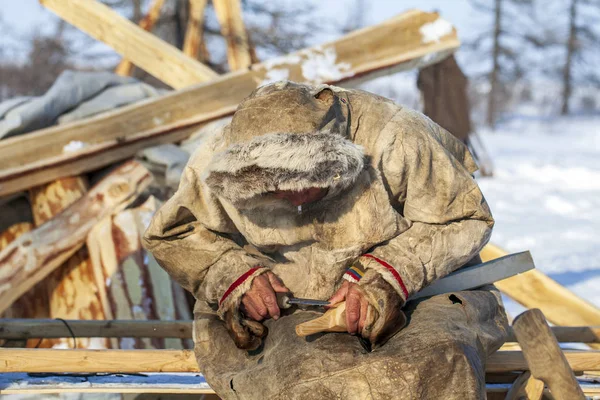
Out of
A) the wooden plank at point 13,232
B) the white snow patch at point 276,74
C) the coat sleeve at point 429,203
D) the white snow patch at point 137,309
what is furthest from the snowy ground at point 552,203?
the wooden plank at point 13,232

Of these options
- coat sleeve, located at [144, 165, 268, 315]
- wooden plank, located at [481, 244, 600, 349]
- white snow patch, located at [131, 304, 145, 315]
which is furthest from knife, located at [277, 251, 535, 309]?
white snow patch, located at [131, 304, 145, 315]

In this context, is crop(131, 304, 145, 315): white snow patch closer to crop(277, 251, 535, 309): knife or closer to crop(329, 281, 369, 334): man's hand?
crop(277, 251, 535, 309): knife

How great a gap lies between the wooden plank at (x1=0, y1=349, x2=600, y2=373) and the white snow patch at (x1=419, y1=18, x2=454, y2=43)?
3.05 m

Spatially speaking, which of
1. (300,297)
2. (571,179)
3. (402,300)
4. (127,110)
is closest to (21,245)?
(127,110)

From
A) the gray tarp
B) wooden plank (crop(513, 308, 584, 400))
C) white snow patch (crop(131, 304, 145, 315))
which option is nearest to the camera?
wooden plank (crop(513, 308, 584, 400))

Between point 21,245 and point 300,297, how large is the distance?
263cm

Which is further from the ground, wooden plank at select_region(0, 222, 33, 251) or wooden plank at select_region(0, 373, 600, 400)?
wooden plank at select_region(0, 222, 33, 251)

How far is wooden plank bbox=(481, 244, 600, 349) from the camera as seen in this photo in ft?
14.0

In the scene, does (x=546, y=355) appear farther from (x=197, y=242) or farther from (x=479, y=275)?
(x=197, y=242)

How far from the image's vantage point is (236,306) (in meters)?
2.48

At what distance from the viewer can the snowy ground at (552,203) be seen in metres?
7.24

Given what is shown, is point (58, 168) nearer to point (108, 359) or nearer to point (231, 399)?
point (108, 359)

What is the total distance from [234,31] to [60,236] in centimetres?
283

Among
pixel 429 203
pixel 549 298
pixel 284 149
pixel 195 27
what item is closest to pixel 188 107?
pixel 195 27
